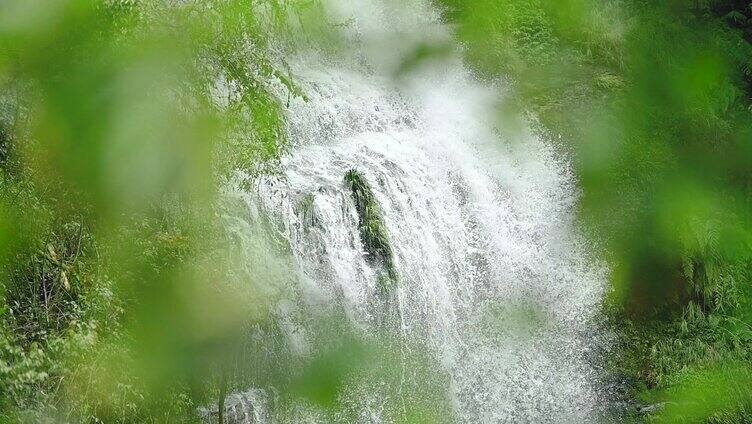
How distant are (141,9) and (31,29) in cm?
93

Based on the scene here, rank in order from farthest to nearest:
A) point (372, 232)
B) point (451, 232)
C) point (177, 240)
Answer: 1. point (451, 232)
2. point (372, 232)
3. point (177, 240)

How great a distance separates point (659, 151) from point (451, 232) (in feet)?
11.9

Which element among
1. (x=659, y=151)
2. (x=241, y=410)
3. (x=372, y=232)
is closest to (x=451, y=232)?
(x=372, y=232)

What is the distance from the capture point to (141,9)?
6.13 metres

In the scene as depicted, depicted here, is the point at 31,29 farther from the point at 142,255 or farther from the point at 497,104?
the point at 497,104

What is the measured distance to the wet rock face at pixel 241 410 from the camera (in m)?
6.16

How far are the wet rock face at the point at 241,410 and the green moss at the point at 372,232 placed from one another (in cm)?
176

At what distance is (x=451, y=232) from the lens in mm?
8578

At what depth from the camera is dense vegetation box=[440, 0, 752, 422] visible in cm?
862

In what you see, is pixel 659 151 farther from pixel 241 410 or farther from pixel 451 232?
pixel 241 410

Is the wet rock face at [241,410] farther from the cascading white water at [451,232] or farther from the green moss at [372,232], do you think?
the green moss at [372,232]

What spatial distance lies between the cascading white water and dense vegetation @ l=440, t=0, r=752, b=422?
551 mm

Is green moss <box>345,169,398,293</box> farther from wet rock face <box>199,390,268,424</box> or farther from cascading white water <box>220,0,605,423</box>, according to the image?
wet rock face <box>199,390,268,424</box>

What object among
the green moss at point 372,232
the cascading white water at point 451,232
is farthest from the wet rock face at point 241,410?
the green moss at point 372,232
